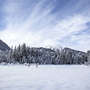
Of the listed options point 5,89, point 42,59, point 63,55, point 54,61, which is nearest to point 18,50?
point 42,59

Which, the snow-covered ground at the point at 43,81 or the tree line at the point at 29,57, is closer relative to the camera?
the snow-covered ground at the point at 43,81

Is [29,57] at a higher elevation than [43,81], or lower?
higher

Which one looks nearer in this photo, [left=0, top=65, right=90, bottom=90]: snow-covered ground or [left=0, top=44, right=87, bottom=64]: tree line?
[left=0, top=65, right=90, bottom=90]: snow-covered ground

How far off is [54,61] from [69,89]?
65.2 meters

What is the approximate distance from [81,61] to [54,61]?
1017 inches

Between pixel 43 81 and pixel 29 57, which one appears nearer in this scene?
pixel 43 81

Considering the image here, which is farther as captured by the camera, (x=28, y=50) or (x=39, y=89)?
(x=28, y=50)

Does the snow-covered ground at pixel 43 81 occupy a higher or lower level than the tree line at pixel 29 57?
lower

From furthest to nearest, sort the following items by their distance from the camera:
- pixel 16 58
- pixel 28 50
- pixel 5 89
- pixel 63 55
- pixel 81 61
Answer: pixel 81 61 → pixel 63 55 → pixel 28 50 → pixel 16 58 → pixel 5 89

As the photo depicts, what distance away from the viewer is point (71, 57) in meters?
78.4

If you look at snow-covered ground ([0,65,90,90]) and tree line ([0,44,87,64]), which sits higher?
tree line ([0,44,87,64])

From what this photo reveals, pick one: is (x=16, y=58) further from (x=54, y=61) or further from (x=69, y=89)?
(x=69, y=89)

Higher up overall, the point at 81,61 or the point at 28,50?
the point at 28,50

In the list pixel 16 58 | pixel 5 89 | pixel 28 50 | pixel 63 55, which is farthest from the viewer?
pixel 63 55
